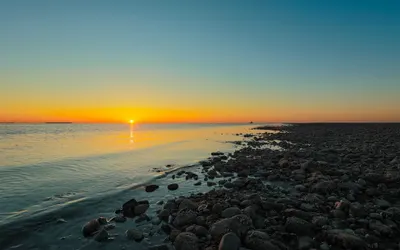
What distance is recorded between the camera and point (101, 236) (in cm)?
714

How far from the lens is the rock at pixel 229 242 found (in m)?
6.03

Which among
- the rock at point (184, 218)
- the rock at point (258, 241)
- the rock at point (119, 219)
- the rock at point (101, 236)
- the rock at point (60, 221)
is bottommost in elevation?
the rock at point (60, 221)

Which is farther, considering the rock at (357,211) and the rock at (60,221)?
the rock at (60,221)

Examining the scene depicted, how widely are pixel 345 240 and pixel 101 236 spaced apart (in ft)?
20.9

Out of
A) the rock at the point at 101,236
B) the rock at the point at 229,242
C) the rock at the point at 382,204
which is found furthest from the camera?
the rock at the point at 382,204

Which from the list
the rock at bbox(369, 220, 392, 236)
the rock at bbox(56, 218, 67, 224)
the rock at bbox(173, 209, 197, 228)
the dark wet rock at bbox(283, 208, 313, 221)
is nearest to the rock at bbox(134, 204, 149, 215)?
the rock at bbox(173, 209, 197, 228)

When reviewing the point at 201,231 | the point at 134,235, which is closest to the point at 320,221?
the point at 201,231

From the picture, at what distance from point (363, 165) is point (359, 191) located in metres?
6.19

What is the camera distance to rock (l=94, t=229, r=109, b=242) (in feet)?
23.2

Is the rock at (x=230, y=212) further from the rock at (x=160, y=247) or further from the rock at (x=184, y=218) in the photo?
the rock at (x=160, y=247)

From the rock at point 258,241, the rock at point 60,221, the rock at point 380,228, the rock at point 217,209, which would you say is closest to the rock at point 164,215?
the rock at point 217,209

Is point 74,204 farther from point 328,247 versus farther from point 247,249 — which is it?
point 328,247

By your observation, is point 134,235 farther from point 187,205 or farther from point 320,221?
point 320,221

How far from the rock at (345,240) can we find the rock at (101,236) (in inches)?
234
